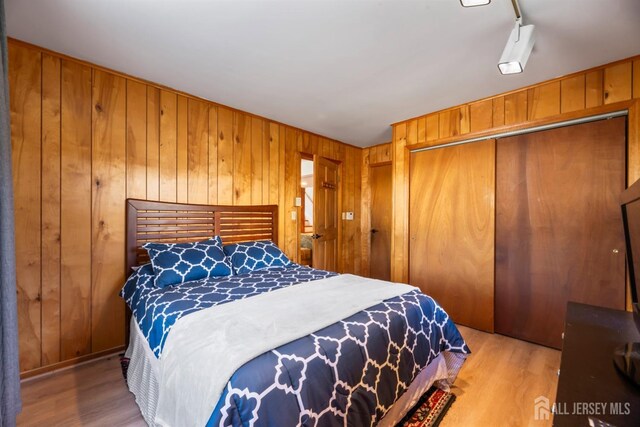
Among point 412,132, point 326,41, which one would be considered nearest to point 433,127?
→ point 412,132

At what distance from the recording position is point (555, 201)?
2484 mm

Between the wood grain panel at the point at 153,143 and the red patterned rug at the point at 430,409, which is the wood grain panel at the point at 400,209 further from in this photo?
the wood grain panel at the point at 153,143

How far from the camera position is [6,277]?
1.22 meters

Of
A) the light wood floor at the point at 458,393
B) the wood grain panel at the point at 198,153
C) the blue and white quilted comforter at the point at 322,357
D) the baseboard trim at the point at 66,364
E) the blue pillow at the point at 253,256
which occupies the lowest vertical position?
the light wood floor at the point at 458,393

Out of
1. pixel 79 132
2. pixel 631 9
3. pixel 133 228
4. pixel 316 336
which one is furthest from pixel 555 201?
pixel 79 132

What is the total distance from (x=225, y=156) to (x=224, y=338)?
2249mm

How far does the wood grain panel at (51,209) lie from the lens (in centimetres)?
203

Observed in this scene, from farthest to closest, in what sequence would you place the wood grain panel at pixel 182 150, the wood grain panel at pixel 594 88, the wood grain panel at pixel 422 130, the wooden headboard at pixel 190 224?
the wood grain panel at pixel 422 130 → the wood grain panel at pixel 182 150 → the wooden headboard at pixel 190 224 → the wood grain panel at pixel 594 88

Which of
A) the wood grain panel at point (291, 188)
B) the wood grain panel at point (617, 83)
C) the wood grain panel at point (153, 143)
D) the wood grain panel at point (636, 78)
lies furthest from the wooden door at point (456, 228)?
the wood grain panel at point (153, 143)

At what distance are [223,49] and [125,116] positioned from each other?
1108mm

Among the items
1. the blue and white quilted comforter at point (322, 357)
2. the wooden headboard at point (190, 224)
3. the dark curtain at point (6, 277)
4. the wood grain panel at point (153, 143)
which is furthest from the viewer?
the wood grain panel at point (153, 143)

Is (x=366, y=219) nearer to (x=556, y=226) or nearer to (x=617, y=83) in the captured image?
(x=556, y=226)

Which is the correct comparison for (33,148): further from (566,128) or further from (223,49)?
(566,128)

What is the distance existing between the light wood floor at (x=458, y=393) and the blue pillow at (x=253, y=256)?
1.16 meters
